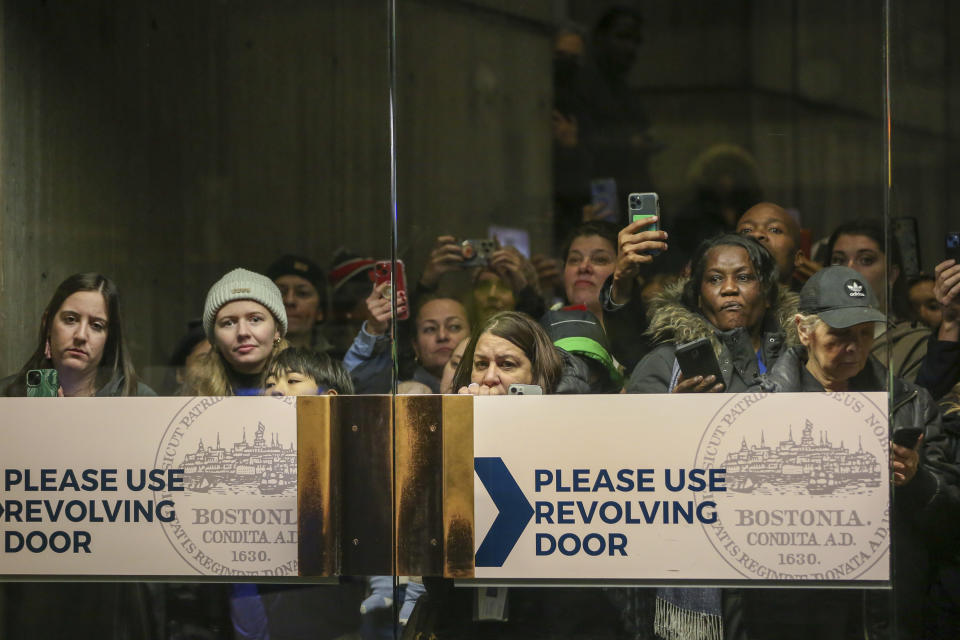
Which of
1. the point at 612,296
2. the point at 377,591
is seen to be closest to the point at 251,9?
the point at 612,296

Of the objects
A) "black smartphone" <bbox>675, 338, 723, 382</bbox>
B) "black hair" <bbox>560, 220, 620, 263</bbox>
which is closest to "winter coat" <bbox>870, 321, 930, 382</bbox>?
"black smartphone" <bbox>675, 338, 723, 382</bbox>

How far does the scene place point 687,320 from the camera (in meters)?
3.80

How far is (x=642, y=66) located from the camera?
3.94m

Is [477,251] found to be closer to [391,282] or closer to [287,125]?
[391,282]

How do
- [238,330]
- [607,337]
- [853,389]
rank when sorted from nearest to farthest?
[853,389], [607,337], [238,330]

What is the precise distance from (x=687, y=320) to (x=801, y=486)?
2.14 ft

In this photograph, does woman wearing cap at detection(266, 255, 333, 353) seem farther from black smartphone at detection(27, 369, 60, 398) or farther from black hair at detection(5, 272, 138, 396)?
black smartphone at detection(27, 369, 60, 398)

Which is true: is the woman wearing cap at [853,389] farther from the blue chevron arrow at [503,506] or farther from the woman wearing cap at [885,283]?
the blue chevron arrow at [503,506]

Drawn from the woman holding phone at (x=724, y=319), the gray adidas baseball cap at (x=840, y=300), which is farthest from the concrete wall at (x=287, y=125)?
the gray adidas baseball cap at (x=840, y=300)

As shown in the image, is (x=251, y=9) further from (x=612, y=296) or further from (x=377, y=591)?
(x=377, y=591)

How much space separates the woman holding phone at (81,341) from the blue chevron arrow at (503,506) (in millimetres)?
1285

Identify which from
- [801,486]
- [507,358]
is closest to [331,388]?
[507,358]

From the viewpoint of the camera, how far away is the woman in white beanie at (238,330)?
12.8 ft

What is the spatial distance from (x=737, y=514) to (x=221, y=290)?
1895 millimetres
